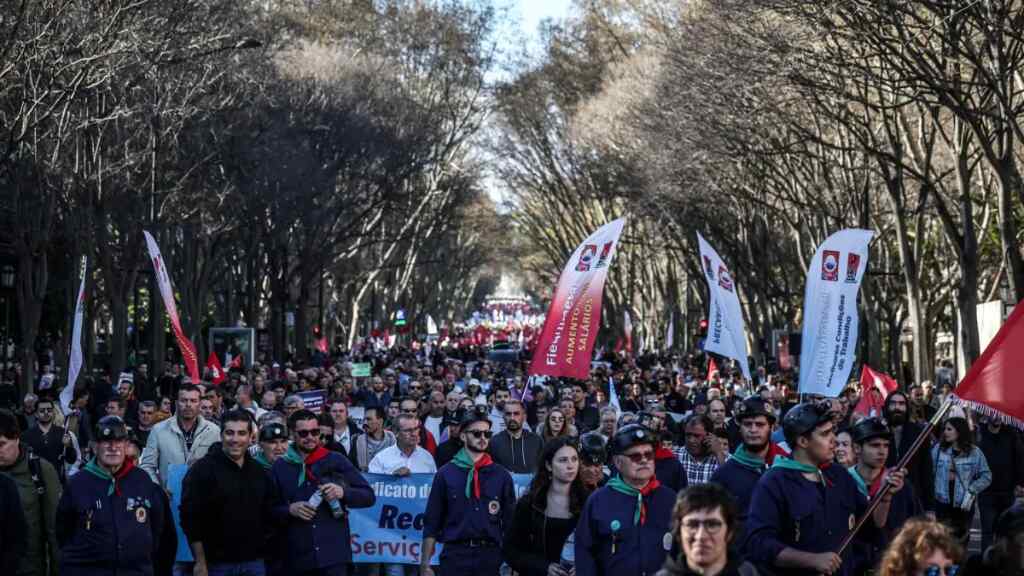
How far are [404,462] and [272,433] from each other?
2.58 m

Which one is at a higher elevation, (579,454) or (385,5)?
(385,5)

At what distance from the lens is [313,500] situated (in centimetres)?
973

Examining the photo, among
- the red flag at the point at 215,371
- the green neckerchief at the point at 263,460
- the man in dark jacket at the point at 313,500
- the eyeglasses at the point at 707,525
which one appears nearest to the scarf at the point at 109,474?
the man in dark jacket at the point at 313,500

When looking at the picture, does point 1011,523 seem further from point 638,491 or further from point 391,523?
point 391,523

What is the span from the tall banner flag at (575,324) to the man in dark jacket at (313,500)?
6.27 metres

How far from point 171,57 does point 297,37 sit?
65.6ft

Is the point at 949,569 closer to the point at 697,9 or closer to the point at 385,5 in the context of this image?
the point at 697,9

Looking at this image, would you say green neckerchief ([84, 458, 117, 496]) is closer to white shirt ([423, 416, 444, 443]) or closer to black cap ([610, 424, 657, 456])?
black cap ([610, 424, 657, 456])

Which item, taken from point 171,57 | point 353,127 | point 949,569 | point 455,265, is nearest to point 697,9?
point 171,57

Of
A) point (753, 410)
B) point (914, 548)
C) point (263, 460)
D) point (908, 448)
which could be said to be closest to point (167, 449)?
point (263, 460)

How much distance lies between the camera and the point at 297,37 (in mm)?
47906

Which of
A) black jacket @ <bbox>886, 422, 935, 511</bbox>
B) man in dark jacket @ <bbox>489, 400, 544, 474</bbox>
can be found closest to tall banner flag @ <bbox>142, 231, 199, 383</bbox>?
man in dark jacket @ <bbox>489, 400, 544, 474</bbox>

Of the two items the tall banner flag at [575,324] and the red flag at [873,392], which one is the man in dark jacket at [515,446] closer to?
the tall banner flag at [575,324]

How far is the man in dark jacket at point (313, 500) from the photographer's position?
385 inches
